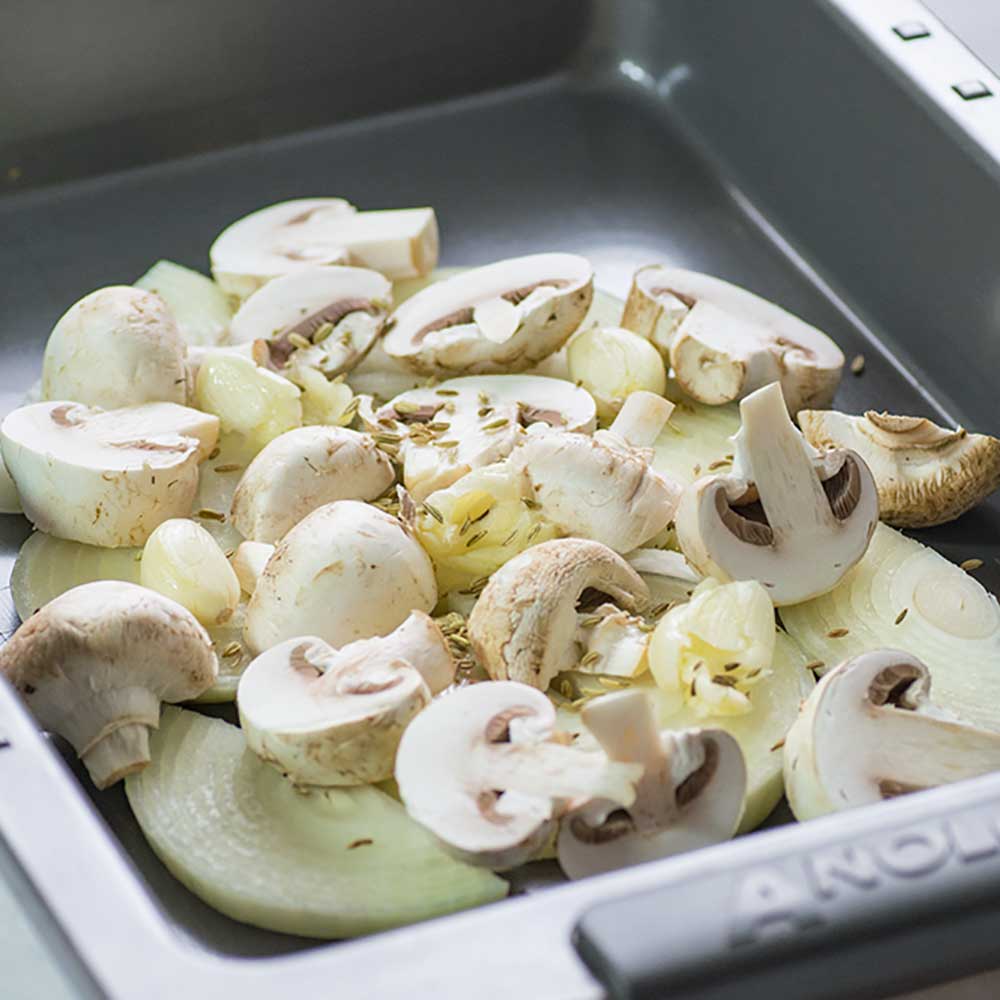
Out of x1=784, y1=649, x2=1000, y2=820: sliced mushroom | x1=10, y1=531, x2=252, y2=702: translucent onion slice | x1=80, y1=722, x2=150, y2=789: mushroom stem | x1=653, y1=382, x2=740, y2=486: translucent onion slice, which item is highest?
x1=784, y1=649, x2=1000, y2=820: sliced mushroom

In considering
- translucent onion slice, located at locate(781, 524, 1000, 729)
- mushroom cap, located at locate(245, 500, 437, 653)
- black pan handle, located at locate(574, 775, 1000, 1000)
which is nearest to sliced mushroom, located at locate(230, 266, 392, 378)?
mushroom cap, located at locate(245, 500, 437, 653)

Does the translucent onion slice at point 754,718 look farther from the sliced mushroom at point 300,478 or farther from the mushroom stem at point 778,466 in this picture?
the sliced mushroom at point 300,478

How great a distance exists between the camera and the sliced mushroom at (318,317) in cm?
115

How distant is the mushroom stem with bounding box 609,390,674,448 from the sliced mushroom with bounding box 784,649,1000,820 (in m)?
0.29

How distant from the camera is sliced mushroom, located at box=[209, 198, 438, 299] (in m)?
1.24

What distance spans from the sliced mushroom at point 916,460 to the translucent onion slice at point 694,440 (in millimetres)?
76

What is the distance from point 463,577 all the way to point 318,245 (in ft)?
1.22

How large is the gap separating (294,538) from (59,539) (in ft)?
0.66

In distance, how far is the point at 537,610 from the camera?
870mm

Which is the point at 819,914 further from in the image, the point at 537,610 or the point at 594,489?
the point at 594,489

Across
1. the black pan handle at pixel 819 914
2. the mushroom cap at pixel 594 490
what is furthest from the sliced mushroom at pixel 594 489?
the black pan handle at pixel 819 914

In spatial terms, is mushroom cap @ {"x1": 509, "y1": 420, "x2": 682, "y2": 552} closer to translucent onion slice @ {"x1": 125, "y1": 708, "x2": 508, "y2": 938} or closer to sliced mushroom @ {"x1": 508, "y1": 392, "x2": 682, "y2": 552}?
sliced mushroom @ {"x1": 508, "y1": 392, "x2": 682, "y2": 552}

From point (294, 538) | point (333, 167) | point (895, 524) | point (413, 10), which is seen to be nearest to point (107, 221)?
point (333, 167)

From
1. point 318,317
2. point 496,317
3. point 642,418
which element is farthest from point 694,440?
point 318,317
